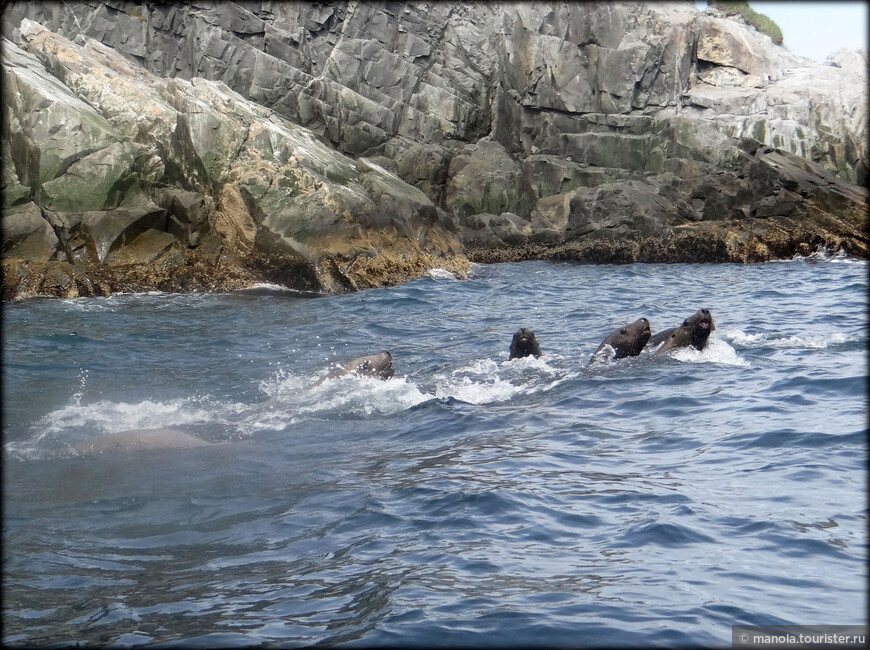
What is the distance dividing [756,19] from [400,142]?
17.0 m

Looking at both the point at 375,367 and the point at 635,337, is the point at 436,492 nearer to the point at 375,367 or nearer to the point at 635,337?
the point at 375,367

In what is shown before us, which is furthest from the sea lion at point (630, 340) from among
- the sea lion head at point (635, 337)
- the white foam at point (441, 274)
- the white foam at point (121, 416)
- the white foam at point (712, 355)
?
the white foam at point (441, 274)

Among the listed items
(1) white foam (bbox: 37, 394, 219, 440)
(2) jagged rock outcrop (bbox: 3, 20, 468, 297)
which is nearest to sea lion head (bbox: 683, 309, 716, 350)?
(1) white foam (bbox: 37, 394, 219, 440)

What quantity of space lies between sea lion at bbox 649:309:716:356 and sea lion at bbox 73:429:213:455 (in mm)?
5859

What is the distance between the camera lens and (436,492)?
618 cm

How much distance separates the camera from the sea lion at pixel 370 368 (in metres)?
9.99

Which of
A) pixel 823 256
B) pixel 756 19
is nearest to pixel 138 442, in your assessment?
pixel 823 256

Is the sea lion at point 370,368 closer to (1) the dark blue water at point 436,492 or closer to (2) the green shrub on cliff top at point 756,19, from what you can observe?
(1) the dark blue water at point 436,492

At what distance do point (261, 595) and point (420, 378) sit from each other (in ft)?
19.9

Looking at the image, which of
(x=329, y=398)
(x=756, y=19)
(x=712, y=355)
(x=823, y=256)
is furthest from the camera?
(x=756, y=19)

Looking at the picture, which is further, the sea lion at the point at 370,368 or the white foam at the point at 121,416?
the sea lion at the point at 370,368

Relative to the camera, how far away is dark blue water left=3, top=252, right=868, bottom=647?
423 cm

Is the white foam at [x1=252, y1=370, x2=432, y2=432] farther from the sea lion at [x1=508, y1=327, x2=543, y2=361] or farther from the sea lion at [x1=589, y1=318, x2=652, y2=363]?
the sea lion at [x1=589, y1=318, x2=652, y2=363]

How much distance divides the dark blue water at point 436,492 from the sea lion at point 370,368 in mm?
186
